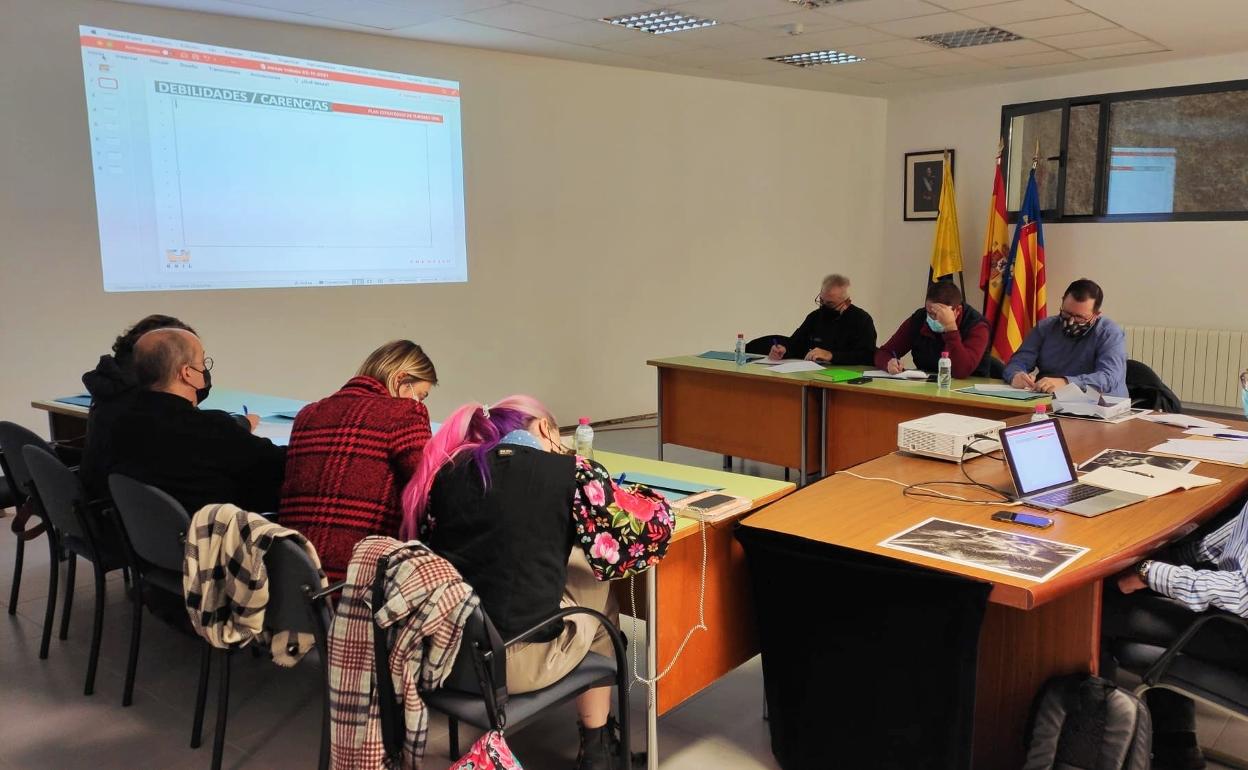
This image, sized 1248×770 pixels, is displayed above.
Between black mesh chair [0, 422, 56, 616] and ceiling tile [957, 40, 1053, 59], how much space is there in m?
5.86

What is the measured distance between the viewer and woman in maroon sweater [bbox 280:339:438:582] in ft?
7.20

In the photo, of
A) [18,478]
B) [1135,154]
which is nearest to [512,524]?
[18,478]

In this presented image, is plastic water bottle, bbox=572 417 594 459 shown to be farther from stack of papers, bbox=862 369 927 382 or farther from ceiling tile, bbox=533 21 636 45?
ceiling tile, bbox=533 21 636 45

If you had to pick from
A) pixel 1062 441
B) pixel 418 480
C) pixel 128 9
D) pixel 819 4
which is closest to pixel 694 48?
pixel 819 4

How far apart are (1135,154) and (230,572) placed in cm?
722

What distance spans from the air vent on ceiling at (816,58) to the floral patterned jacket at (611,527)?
5.20 metres

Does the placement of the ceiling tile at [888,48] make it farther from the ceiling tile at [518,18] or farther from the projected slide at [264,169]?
the projected slide at [264,169]

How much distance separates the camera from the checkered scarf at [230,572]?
1992 millimetres

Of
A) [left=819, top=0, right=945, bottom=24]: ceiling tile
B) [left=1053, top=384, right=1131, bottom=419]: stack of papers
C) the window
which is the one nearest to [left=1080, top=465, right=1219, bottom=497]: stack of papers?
[left=1053, top=384, right=1131, bottom=419]: stack of papers

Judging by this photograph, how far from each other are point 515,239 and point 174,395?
3.97 metres

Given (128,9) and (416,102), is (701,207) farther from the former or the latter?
(128,9)

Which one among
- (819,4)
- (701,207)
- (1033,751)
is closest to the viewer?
(1033,751)

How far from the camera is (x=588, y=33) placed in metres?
5.58

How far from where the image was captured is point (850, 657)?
2.05 m
